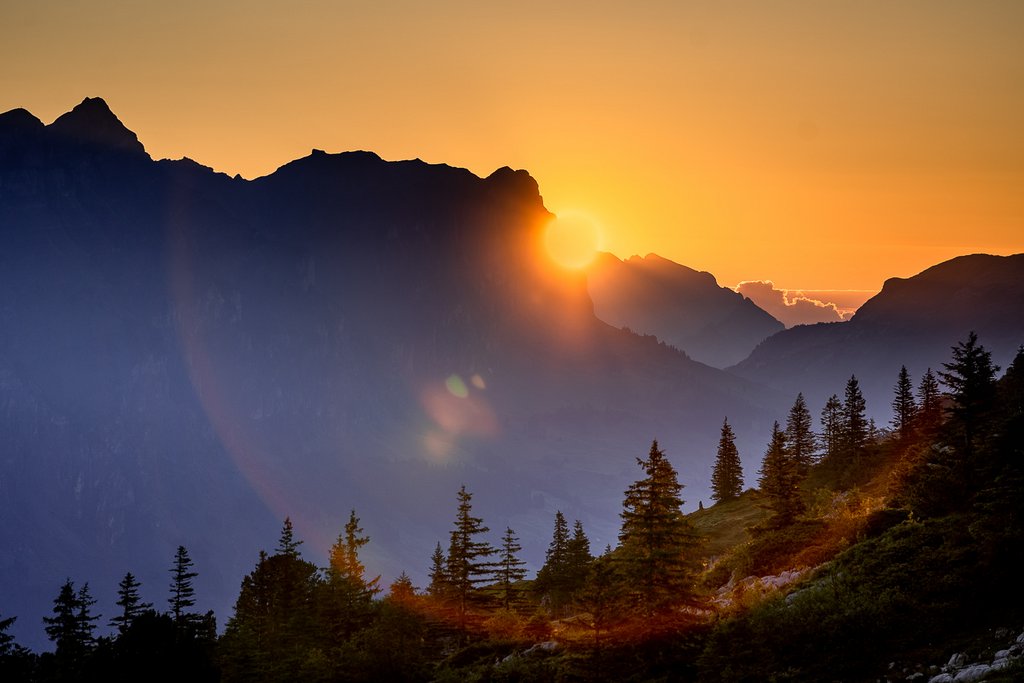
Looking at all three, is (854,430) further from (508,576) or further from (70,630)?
(70,630)

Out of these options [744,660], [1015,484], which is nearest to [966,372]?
[1015,484]

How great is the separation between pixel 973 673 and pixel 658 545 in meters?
16.7

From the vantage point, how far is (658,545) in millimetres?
39125

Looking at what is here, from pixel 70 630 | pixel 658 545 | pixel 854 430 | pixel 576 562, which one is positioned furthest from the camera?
pixel 854 430

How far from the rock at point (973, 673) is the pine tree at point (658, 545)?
15.1m

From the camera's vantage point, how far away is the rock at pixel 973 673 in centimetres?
2341

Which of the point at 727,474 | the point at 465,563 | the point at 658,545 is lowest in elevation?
the point at 658,545

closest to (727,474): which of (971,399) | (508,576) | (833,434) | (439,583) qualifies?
(833,434)

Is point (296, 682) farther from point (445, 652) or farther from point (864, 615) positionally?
point (864, 615)

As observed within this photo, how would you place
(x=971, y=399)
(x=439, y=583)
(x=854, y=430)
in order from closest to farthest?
(x=971, y=399) < (x=439, y=583) < (x=854, y=430)

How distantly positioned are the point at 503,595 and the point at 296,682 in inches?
701

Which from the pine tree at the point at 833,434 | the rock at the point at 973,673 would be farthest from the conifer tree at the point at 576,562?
the rock at the point at 973,673

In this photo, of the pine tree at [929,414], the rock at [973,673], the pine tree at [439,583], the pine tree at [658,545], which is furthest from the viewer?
the pine tree at [929,414]

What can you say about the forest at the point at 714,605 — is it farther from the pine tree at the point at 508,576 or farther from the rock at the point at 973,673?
the rock at the point at 973,673
